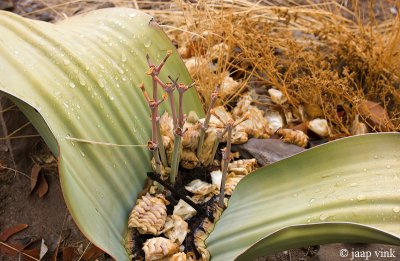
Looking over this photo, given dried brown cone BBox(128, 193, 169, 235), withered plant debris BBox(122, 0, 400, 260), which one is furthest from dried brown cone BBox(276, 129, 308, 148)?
dried brown cone BBox(128, 193, 169, 235)

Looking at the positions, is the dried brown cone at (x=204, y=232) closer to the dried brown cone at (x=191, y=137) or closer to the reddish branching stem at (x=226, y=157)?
the reddish branching stem at (x=226, y=157)

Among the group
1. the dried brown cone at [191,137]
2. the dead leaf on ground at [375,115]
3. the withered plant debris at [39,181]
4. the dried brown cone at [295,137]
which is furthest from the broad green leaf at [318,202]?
the withered plant debris at [39,181]

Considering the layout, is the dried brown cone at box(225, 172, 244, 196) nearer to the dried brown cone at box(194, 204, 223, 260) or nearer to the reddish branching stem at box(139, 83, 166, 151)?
the dried brown cone at box(194, 204, 223, 260)

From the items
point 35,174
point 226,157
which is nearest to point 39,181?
point 35,174

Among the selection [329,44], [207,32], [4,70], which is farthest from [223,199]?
[329,44]

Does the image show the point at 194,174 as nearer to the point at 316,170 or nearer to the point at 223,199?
the point at 223,199

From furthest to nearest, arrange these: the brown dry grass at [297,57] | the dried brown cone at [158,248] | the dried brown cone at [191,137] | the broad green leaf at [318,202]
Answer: the brown dry grass at [297,57]
the dried brown cone at [191,137]
the dried brown cone at [158,248]
the broad green leaf at [318,202]

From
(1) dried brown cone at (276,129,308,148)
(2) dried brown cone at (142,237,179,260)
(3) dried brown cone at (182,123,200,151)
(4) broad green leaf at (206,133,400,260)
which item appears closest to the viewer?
(4) broad green leaf at (206,133,400,260)
